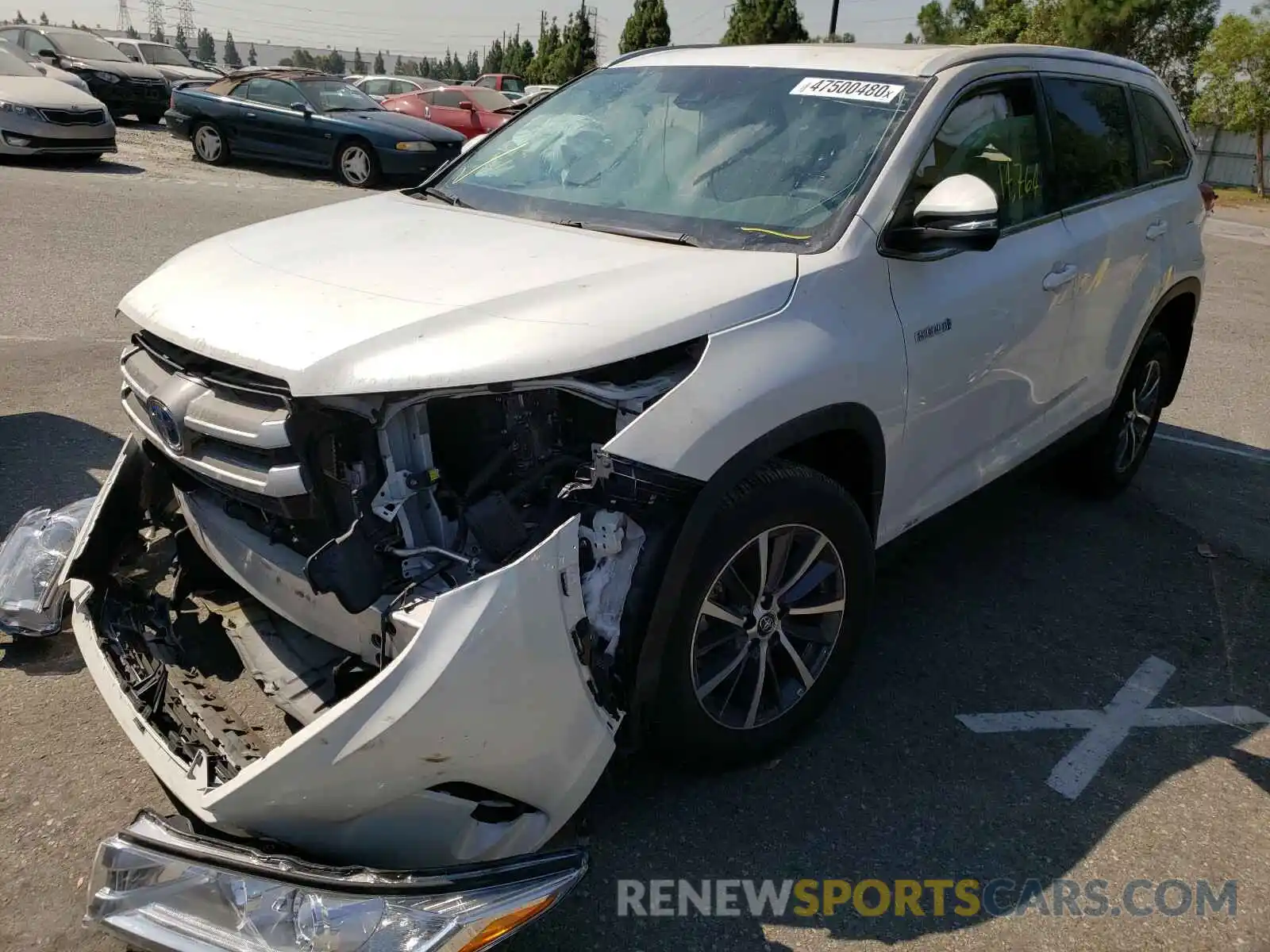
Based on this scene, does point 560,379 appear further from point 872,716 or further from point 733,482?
point 872,716

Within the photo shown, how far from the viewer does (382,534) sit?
224cm

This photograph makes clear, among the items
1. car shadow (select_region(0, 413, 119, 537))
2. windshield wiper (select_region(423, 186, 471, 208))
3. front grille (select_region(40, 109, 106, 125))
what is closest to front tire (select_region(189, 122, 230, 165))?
front grille (select_region(40, 109, 106, 125))

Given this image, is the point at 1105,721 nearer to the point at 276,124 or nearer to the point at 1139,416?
the point at 1139,416

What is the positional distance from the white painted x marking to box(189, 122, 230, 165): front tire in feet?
50.4

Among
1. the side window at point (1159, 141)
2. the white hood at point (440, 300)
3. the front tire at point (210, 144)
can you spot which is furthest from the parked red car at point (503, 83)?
the white hood at point (440, 300)

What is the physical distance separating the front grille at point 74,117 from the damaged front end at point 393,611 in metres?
12.8

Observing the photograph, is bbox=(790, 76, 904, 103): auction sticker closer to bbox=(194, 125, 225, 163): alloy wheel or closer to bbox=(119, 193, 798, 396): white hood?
bbox=(119, 193, 798, 396): white hood

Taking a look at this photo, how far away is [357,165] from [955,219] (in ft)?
44.2

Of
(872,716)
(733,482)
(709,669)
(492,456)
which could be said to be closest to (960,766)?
(872,716)

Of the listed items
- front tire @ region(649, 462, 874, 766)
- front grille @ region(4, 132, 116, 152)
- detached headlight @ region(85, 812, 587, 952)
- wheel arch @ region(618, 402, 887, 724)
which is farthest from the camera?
front grille @ region(4, 132, 116, 152)

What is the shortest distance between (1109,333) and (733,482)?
259 cm

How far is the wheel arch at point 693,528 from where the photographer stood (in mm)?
2355

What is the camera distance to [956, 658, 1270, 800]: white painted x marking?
3.19m

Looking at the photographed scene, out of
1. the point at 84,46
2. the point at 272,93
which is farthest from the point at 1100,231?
the point at 84,46
